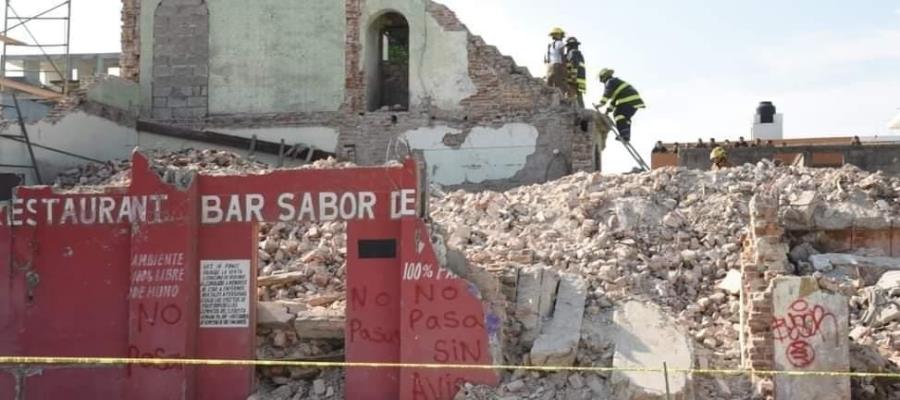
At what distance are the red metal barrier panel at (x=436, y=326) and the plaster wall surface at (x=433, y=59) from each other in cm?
1003

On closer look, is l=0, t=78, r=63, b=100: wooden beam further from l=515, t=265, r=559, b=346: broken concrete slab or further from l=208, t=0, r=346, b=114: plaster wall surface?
l=515, t=265, r=559, b=346: broken concrete slab

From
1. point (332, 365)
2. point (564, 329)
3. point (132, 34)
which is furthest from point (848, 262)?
point (132, 34)

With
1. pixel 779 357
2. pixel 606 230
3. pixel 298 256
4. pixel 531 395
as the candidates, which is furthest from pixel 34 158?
pixel 779 357

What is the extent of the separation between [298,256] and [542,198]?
3.98 metres

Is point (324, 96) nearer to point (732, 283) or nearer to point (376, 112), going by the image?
point (376, 112)

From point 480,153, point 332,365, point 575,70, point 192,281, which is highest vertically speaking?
point 575,70

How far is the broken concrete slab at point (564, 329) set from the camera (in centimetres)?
1201

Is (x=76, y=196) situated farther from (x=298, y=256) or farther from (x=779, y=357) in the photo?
(x=779, y=357)

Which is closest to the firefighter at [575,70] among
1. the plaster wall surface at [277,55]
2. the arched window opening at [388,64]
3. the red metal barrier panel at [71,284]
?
the arched window opening at [388,64]

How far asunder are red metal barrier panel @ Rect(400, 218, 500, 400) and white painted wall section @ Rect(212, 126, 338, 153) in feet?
33.8

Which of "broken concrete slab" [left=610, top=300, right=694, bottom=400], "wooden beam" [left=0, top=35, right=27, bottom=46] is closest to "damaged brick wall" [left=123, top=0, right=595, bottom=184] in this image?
"wooden beam" [left=0, top=35, right=27, bottom=46]

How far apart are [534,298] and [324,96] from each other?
34.8 feet

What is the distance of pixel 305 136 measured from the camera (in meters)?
22.3

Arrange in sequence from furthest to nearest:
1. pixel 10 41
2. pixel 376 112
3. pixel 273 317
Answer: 1. pixel 376 112
2. pixel 10 41
3. pixel 273 317
